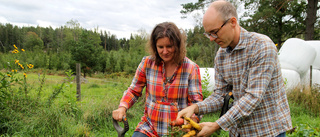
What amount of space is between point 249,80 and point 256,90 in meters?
0.10

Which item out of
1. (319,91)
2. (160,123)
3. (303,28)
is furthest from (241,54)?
(303,28)

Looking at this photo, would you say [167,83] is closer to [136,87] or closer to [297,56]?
[136,87]

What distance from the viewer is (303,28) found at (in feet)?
58.0

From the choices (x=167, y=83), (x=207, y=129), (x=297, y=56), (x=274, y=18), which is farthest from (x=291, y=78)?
(x=274, y=18)

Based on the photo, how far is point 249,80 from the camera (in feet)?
5.35

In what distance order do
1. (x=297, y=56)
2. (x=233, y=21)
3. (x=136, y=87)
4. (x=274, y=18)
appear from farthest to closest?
(x=274, y=18), (x=297, y=56), (x=136, y=87), (x=233, y=21)

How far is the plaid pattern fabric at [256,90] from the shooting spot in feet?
5.16

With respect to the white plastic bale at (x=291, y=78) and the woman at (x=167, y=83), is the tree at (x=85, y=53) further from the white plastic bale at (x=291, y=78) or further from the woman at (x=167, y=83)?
the woman at (x=167, y=83)

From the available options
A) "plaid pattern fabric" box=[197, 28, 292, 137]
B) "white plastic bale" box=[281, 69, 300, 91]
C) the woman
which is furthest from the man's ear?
"white plastic bale" box=[281, 69, 300, 91]

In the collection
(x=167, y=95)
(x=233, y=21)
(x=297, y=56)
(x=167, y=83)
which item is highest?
(x=233, y=21)

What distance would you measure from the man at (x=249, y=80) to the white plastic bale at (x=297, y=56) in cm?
750

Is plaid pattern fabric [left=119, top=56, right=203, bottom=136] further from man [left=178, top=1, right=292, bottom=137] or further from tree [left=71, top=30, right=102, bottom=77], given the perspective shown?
tree [left=71, top=30, right=102, bottom=77]

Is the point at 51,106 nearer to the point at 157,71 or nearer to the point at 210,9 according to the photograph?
the point at 157,71

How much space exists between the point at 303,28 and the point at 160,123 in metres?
19.7
